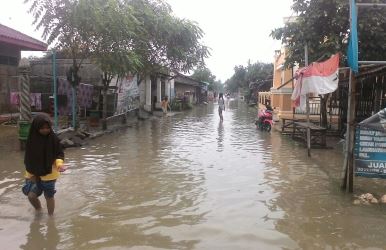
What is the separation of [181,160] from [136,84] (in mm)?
15399

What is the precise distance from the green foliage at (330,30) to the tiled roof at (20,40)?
10.2 metres

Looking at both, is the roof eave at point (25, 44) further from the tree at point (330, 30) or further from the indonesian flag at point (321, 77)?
the indonesian flag at point (321, 77)

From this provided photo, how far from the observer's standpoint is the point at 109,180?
9211mm

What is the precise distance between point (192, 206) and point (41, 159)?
8.20ft

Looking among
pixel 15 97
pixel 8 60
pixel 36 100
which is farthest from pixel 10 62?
pixel 36 100

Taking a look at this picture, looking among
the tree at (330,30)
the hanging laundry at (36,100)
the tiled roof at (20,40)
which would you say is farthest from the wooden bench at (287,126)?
the tiled roof at (20,40)

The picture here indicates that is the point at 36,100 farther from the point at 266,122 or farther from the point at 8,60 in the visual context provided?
the point at 266,122

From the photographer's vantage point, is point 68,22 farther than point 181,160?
Yes

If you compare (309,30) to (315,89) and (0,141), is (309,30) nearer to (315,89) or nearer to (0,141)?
(315,89)

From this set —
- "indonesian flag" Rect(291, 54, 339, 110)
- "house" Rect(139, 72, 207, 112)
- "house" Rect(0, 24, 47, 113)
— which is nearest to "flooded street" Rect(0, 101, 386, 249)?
"indonesian flag" Rect(291, 54, 339, 110)

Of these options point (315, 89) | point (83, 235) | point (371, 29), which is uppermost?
point (371, 29)

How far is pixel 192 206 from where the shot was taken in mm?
7230

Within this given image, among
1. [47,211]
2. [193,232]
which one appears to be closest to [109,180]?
[47,211]

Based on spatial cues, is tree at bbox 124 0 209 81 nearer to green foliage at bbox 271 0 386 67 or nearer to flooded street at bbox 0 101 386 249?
green foliage at bbox 271 0 386 67
